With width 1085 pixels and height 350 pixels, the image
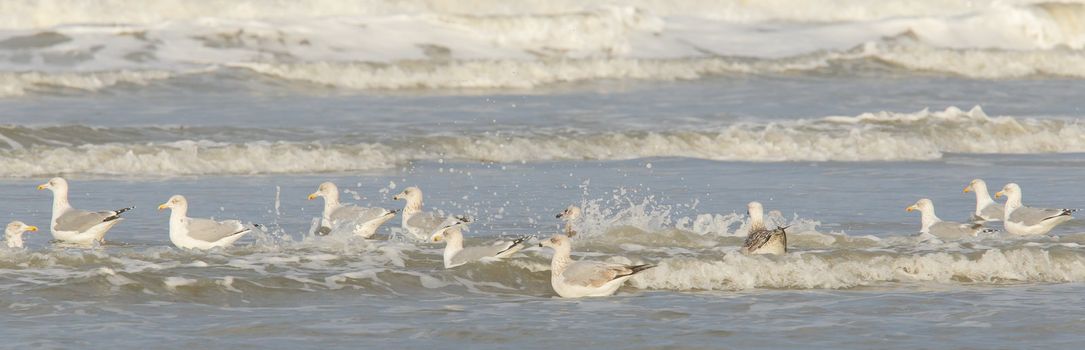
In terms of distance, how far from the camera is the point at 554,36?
3981 centimetres

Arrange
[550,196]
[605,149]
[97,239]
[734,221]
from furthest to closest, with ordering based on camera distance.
Result: [605,149]
[550,196]
[734,221]
[97,239]

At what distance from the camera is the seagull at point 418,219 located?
1400 centimetres

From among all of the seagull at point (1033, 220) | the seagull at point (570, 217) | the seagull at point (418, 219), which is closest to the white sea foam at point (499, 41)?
the seagull at point (418, 219)

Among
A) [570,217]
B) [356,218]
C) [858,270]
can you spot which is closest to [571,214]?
[570,217]

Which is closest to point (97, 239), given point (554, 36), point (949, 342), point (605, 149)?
point (949, 342)

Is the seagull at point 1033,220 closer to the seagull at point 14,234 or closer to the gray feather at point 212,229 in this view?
the gray feather at point 212,229

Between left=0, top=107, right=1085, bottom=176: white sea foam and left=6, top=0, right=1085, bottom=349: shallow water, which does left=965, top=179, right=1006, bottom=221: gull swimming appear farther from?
left=0, top=107, right=1085, bottom=176: white sea foam

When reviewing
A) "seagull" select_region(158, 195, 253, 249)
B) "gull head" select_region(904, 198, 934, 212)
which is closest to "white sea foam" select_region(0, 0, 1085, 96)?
"seagull" select_region(158, 195, 253, 249)

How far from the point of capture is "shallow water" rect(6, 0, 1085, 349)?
34.4 feet

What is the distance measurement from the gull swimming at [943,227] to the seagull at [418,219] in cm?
376

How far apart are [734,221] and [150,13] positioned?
25927 millimetres

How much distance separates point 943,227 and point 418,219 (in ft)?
13.9

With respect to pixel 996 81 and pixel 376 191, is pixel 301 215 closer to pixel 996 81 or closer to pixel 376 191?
pixel 376 191

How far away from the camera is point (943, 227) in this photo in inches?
546
